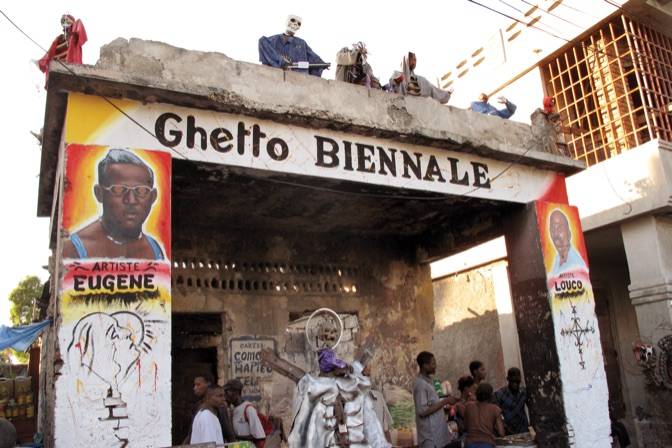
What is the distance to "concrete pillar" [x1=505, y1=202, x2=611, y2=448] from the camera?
7.61 m

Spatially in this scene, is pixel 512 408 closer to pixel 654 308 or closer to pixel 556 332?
pixel 556 332

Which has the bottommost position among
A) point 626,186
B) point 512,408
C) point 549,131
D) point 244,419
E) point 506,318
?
point 512,408

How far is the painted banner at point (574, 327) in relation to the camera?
25.1 feet

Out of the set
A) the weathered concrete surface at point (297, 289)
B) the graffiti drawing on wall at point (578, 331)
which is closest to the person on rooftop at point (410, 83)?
the weathered concrete surface at point (297, 289)

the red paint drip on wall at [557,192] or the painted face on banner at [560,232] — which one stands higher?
the red paint drip on wall at [557,192]

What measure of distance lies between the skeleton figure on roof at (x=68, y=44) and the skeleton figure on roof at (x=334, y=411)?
3.85 metres

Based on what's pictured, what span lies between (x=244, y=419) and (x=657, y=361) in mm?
6511

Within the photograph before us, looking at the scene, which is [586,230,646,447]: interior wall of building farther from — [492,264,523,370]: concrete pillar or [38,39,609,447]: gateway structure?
[38,39,609,447]: gateway structure

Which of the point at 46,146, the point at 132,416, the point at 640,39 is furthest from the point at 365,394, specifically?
the point at 640,39

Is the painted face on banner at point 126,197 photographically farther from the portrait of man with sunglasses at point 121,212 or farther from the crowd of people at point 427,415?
the crowd of people at point 427,415

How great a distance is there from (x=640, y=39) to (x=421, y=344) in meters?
6.40

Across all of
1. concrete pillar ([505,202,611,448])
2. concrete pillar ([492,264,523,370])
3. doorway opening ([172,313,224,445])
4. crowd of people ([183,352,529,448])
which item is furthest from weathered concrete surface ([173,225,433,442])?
concrete pillar ([505,202,611,448])

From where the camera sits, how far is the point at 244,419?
6160 mm

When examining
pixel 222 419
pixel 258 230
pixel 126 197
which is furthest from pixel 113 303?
pixel 258 230
